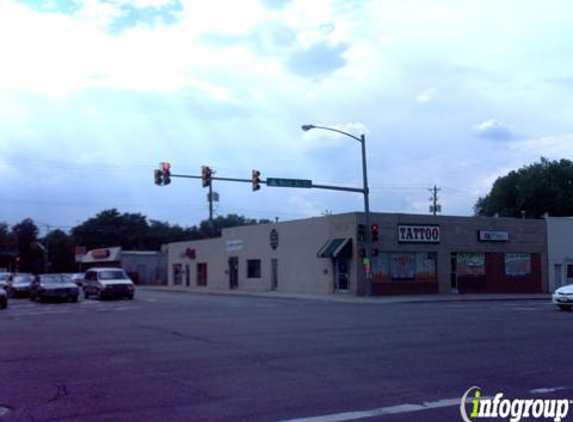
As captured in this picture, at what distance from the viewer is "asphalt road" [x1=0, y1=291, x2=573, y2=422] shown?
934 cm

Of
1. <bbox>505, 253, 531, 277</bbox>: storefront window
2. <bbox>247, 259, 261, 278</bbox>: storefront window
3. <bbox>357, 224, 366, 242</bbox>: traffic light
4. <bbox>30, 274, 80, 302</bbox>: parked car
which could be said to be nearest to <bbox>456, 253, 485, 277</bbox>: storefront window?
<bbox>505, 253, 531, 277</bbox>: storefront window

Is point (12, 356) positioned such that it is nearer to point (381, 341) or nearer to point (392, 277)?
point (381, 341)

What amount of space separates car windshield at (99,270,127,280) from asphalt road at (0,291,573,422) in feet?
56.0

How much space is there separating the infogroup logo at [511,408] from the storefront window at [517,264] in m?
41.2

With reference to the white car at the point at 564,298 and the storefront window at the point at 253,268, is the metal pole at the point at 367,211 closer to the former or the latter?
the white car at the point at 564,298

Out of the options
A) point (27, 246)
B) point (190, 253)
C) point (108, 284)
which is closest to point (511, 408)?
point (108, 284)

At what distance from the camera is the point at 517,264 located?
49781mm

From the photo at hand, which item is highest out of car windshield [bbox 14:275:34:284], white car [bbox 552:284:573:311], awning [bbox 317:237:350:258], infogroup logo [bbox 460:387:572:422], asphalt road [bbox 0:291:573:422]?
awning [bbox 317:237:350:258]

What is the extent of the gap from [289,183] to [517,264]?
2138 centimetres

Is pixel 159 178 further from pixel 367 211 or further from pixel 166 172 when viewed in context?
pixel 367 211

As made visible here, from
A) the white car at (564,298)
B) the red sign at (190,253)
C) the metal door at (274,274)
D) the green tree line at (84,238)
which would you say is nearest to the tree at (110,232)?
the green tree line at (84,238)

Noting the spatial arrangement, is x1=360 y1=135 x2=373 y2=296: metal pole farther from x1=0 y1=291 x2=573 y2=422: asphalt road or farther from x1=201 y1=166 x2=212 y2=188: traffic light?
x1=0 y1=291 x2=573 y2=422: asphalt road

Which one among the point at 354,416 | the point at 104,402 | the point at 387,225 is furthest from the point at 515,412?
the point at 387,225

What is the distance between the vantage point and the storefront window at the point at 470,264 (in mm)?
47188
